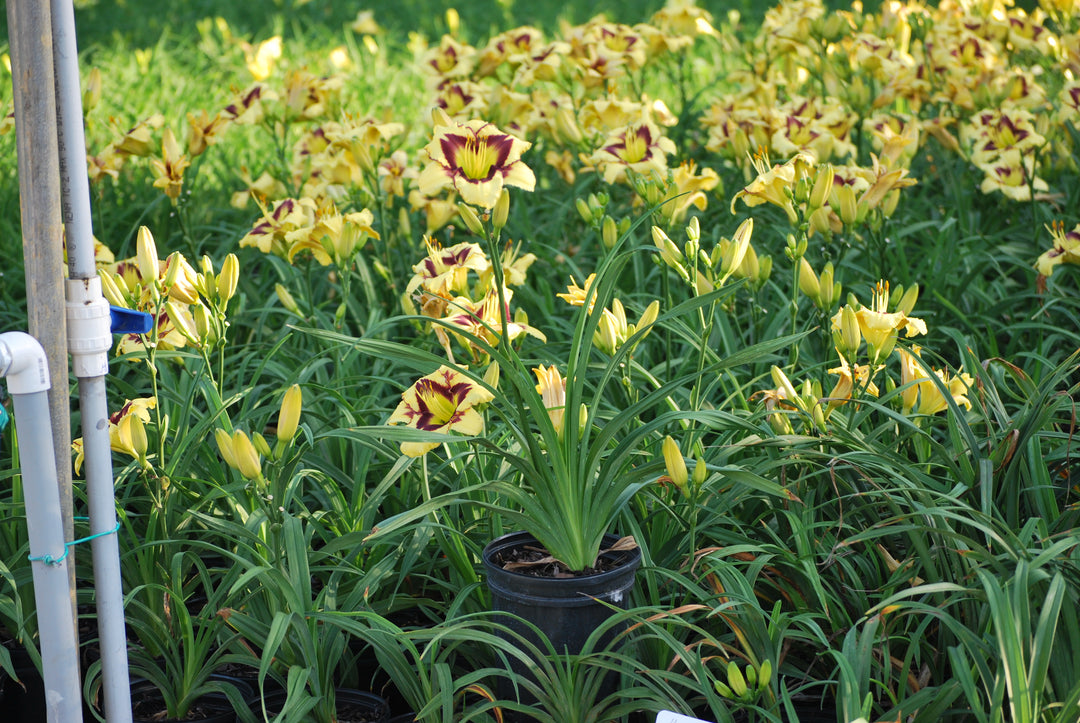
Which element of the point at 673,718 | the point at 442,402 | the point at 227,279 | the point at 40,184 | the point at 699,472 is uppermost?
the point at 40,184

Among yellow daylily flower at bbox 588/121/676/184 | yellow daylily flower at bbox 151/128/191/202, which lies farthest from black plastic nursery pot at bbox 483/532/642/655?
yellow daylily flower at bbox 151/128/191/202

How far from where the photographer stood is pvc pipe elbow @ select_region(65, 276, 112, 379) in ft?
4.75

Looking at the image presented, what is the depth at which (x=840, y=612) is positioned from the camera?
1.75 meters

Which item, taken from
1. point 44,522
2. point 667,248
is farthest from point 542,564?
point 44,522

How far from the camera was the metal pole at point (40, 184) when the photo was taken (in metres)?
1.37

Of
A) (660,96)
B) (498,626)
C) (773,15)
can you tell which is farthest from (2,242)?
(660,96)

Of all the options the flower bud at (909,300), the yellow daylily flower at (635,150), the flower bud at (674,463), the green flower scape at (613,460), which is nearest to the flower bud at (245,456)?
the green flower scape at (613,460)

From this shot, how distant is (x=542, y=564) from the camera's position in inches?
66.6

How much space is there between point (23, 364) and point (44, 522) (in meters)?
0.22

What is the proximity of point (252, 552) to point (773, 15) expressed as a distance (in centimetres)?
307

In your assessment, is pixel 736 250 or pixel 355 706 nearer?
pixel 355 706

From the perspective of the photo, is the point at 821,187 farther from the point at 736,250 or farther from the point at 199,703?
the point at 199,703

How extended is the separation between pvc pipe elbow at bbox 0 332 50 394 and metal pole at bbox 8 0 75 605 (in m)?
0.07

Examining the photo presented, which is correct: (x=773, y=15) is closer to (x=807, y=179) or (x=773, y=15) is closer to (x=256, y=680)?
(x=807, y=179)
